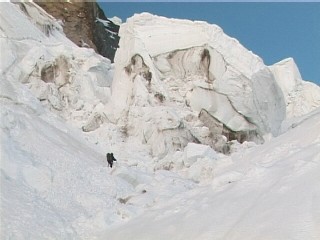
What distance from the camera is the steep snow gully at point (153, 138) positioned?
10094 mm

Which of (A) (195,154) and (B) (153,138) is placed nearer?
(A) (195,154)

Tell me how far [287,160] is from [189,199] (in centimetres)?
208

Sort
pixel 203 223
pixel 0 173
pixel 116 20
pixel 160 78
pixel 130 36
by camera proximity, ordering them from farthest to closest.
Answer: pixel 116 20
pixel 130 36
pixel 160 78
pixel 0 173
pixel 203 223

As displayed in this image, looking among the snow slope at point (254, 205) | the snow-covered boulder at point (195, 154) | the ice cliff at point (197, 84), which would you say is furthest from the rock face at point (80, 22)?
the snow slope at point (254, 205)

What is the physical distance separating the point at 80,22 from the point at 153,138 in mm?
27762

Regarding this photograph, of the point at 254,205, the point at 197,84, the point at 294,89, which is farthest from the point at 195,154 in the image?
the point at 294,89

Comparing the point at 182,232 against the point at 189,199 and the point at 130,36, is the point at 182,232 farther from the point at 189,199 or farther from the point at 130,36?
the point at 130,36

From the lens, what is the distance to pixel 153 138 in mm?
22078

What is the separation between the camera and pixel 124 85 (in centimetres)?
2497

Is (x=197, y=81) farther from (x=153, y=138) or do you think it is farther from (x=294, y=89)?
(x=294, y=89)

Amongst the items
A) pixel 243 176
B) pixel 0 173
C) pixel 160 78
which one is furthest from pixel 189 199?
pixel 160 78

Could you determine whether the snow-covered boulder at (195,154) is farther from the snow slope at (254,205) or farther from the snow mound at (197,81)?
the snow slope at (254,205)

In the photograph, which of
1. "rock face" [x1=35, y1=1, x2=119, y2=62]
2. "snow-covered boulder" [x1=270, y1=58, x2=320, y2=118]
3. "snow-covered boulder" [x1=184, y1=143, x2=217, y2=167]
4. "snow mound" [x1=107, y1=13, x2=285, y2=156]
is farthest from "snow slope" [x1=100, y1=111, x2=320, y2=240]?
"rock face" [x1=35, y1=1, x2=119, y2=62]

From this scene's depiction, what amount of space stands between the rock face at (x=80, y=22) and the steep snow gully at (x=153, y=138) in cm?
1060
